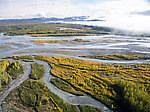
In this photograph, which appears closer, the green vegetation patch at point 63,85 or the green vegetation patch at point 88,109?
the green vegetation patch at point 88,109

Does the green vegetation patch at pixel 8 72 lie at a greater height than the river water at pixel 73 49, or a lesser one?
lesser

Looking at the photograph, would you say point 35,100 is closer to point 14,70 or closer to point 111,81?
point 14,70

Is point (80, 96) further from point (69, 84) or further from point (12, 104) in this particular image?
point (12, 104)

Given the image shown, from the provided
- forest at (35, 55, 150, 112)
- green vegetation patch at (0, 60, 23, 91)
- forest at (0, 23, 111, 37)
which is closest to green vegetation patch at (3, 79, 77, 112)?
green vegetation patch at (0, 60, 23, 91)

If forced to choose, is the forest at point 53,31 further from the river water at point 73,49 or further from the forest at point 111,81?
the forest at point 111,81

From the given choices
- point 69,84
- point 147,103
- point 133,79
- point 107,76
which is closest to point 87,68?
point 107,76

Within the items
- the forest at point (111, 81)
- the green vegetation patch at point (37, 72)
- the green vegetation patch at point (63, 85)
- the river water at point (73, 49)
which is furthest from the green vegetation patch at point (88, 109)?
the river water at point (73, 49)

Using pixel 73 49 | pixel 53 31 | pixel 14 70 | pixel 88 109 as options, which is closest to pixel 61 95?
pixel 88 109
